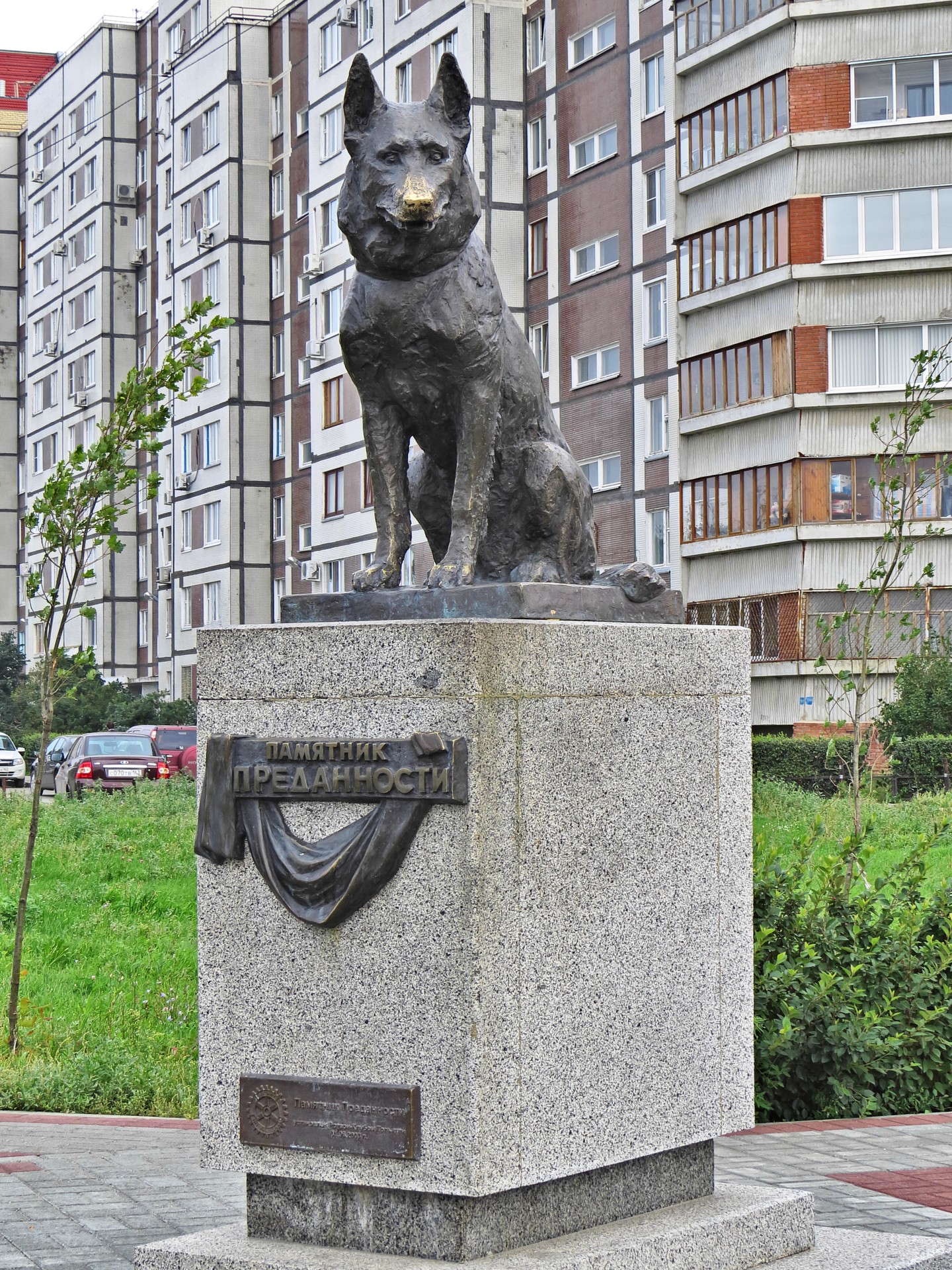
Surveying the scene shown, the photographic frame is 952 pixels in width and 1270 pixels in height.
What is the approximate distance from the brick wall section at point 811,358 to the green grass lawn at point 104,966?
20.5 m

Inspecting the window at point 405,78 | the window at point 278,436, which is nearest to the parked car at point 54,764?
the window at point 278,436

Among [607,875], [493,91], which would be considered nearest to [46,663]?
[607,875]

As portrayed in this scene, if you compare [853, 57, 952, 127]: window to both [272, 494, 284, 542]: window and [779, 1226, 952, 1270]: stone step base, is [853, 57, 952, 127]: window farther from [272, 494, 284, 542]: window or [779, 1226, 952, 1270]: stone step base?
[779, 1226, 952, 1270]: stone step base

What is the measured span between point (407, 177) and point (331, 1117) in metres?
2.85

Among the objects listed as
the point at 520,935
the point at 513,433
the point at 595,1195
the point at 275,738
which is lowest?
the point at 595,1195

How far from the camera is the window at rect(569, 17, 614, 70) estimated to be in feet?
146

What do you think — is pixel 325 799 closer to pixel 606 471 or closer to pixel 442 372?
pixel 442 372

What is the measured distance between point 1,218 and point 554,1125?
81.8 metres

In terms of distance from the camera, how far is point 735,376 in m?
41.0

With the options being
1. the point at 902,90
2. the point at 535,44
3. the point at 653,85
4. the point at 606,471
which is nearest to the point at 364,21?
the point at 535,44

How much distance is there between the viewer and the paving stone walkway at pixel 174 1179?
277 inches

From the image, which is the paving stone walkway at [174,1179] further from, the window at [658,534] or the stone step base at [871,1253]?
the window at [658,534]

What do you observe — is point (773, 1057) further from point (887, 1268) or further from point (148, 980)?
point (148, 980)

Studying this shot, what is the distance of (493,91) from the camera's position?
4666 centimetres
